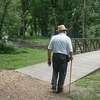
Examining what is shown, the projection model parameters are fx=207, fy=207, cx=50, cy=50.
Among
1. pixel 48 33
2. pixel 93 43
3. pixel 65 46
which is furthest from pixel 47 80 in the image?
pixel 48 33

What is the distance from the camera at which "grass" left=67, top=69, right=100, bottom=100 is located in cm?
447

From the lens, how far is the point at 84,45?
1302 centimetres

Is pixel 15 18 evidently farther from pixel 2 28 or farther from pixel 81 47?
pixel 81 47

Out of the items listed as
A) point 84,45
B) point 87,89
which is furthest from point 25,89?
point 84,45

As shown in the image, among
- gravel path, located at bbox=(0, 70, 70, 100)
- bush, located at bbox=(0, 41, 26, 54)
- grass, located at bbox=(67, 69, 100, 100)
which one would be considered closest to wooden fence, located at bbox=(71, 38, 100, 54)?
bush, located at bbox=(0, 41, 26, 54)

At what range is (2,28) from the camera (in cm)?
1128

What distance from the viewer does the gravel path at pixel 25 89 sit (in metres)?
4.27

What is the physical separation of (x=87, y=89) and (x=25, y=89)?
149 cm

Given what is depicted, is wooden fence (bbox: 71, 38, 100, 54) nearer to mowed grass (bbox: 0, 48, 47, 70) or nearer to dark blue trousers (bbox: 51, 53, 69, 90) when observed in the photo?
mowed grass (bbox: 0, 48, 47, 70)

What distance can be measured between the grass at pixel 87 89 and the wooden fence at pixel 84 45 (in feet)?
18.5

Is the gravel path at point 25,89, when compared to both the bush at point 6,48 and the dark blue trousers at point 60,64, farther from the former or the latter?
the bush at point 6,48

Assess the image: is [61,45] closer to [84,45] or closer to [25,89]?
[25,89]

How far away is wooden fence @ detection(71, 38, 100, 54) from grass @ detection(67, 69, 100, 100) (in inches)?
221

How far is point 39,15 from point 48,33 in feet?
16.6
